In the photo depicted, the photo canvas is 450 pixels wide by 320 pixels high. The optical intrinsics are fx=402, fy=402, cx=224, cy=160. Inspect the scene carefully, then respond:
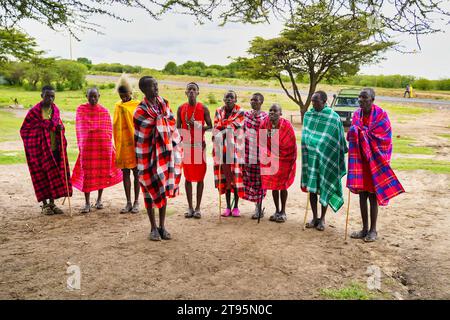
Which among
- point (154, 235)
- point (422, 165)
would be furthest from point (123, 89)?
point (422, 165)

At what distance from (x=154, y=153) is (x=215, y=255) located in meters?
1.39

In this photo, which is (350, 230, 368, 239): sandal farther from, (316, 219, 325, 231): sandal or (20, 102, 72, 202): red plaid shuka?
(20, 102, 72, 202): red plaid shuka

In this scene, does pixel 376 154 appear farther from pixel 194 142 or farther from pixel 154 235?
pixel 154 235

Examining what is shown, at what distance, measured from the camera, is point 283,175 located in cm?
568

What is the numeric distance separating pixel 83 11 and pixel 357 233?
430 centimetres

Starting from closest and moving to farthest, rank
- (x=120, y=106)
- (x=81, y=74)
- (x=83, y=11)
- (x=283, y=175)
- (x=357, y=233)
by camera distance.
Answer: (x=83, y=11)
(x=357, y=233)
(x=283, y=175)
(x=120, y=106)
(x=81, y=74)

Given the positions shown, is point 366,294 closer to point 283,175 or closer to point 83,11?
point 283,175

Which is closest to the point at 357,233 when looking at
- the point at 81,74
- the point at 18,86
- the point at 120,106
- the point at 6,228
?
the point at 120,106

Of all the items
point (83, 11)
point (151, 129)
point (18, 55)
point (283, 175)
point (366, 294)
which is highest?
point (18, 55)

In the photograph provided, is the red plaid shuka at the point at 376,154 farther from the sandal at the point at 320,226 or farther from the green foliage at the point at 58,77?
the green foliage at the point at 58,77

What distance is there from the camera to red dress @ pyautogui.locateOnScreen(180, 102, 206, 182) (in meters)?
5.80

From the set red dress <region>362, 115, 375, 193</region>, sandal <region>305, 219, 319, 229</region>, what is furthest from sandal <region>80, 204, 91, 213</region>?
red dress <region>362, 115, 375, 193</region>

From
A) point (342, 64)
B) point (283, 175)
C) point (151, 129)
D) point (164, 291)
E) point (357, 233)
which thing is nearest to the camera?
point (164, 291)

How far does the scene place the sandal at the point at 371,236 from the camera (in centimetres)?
515
